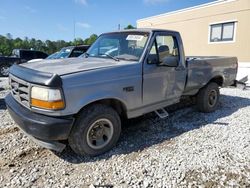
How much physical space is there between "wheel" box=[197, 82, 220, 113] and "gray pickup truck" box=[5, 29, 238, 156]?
0.71 m

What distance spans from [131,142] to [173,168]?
40.0 inches

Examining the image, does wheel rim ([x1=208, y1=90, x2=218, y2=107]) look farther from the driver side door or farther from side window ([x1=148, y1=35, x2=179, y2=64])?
side window ([x1=148, y1=35, x2=179, y2=64])

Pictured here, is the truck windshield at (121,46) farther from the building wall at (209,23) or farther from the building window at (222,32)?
the building window at (222,32)

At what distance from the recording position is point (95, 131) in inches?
140

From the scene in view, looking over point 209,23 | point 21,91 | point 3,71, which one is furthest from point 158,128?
point 3,71

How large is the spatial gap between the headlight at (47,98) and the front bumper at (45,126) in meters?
0.17

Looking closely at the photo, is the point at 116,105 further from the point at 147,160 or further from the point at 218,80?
the point at 218,80

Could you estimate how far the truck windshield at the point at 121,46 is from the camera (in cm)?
410

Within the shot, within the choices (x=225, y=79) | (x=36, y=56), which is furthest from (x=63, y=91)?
(x=36, y=56)

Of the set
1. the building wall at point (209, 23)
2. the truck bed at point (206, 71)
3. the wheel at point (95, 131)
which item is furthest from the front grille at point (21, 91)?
the building wall at point (209, 23)

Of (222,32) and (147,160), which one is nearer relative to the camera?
(147,160)

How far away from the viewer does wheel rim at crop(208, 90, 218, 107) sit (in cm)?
580

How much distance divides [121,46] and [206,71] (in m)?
2.36

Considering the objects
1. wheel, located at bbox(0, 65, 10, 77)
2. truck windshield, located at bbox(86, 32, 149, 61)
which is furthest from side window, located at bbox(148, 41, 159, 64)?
wheel, located at bbox(0, 65, 10, 77)
